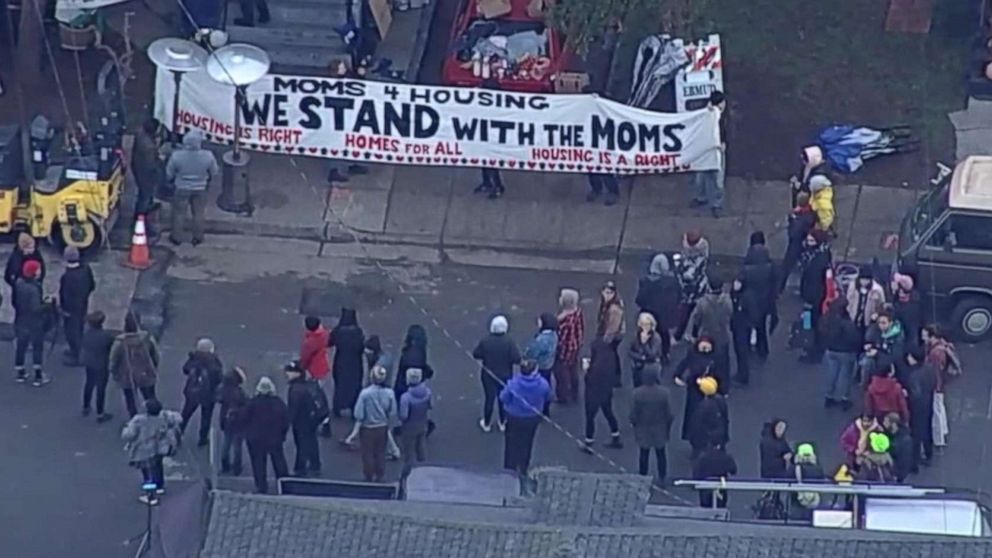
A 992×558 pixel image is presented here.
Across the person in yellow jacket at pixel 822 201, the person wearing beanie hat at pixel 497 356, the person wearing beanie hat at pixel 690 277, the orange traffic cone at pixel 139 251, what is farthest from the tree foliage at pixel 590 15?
the person wearing beanie hat at pixel 497 356

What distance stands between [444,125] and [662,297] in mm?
4303

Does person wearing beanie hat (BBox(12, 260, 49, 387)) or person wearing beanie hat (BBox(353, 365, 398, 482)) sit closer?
person wearing beanie hat (BBox(353, 365, 398, 482))

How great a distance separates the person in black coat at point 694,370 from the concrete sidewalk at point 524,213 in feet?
13.8

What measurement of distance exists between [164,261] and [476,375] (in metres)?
3.81

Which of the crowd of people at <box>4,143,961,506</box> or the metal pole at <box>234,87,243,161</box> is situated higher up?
the metal pole at <box>234,87,243,161</box>

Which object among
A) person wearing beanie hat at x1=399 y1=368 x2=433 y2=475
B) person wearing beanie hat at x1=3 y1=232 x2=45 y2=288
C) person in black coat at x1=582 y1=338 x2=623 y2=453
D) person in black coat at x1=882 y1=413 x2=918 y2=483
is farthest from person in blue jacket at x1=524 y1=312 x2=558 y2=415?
person wearing beanie hat at x1=3 y1=232 x2=45 y2=288

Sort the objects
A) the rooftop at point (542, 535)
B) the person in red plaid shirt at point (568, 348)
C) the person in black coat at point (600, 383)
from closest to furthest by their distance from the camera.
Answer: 1. the rooftop at point (542, 535)
2. the person in black coat at point (600, 383)
3. the person in red plaid shirt at point (568, 348)

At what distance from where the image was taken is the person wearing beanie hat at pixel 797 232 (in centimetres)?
2453

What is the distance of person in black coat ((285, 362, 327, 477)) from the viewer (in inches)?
825

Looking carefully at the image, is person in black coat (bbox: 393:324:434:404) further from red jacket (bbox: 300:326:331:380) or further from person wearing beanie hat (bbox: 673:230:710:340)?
person wearing beanie hat (bbox: 673:230:710:340)

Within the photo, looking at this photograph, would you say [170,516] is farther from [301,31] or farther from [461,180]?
[301,31]

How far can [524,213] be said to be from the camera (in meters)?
26.8

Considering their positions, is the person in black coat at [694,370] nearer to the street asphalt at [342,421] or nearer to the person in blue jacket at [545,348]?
the street asphalt at [342,421]

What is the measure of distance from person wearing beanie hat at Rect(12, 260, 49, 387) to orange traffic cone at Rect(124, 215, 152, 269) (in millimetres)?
2296
